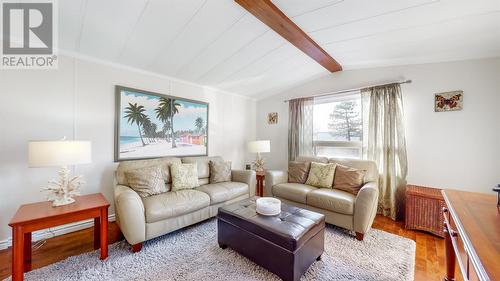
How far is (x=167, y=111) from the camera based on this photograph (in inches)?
126

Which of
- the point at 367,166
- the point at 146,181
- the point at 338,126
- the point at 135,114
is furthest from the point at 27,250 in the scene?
the point at 338,126

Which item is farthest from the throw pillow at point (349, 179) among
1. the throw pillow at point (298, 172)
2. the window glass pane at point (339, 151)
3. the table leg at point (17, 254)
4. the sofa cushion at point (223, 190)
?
the table leg at point (17, 254)

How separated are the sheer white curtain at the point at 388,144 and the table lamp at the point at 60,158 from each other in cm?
381

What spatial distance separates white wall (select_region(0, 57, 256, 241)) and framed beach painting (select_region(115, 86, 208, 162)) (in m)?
0.11

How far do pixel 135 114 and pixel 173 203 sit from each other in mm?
1504

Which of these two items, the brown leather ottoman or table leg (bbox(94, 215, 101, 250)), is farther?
table leg (bbox(94, 215, 101, 250))

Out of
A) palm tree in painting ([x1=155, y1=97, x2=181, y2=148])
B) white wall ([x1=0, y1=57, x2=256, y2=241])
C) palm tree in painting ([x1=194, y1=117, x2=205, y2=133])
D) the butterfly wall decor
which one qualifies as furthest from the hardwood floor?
palm tree in painting ([x1=194, y1=117, x2=205, y2=133])

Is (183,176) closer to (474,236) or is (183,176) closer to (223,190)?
(223,190)

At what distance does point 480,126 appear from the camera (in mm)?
2484

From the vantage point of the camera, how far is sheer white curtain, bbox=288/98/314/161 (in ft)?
13.0

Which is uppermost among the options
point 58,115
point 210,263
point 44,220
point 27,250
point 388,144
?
point 58,115

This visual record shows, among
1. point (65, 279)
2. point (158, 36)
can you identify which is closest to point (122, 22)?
point (158, 36)

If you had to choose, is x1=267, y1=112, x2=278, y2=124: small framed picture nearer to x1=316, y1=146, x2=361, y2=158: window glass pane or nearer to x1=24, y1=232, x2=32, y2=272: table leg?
x1=316, y1=146, x2=361, y2=158: window glass pane

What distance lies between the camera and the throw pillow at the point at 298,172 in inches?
126
